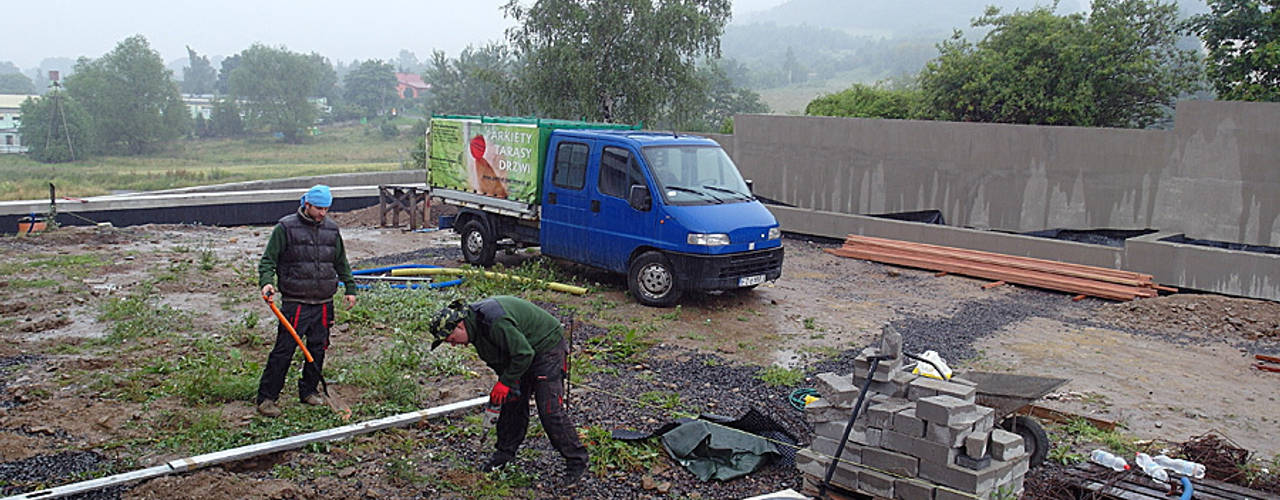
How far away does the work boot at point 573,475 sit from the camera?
561 cm

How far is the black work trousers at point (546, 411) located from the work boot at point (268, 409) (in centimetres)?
192

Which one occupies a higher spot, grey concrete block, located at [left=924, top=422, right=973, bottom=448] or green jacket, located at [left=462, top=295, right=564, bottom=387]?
green jacket, located at [left=462, top=295, right=564, bottom=387]

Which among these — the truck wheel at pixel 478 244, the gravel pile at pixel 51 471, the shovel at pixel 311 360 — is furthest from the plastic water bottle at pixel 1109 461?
the truck wheel at pixel 478 244

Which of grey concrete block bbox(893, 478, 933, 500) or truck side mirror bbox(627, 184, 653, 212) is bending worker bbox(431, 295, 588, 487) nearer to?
grey concrete block bbox(893, 478, 933, 500)

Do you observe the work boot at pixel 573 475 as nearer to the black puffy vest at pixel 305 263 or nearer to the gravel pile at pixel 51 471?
the black puffy vest at pixel 305 263

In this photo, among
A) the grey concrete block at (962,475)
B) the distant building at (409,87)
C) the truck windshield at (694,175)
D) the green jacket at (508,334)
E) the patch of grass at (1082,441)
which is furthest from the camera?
the distant building at (409,87)

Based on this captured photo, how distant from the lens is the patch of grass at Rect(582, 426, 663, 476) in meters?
5.91

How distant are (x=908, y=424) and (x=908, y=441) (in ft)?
0.33

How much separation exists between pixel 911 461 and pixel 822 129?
1415cm

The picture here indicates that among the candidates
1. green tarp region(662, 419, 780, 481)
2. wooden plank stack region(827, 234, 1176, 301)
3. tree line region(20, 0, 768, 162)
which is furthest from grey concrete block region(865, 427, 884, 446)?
tree line region(20, 0, 768, 162)

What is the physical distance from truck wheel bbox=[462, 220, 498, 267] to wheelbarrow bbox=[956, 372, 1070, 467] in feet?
26.4

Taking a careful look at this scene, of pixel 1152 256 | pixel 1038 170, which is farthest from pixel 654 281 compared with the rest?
pixel 1038 170

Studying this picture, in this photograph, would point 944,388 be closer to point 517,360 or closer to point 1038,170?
point 517,360

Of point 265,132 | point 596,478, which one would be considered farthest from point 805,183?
point 265,132
